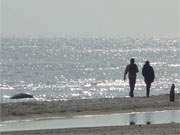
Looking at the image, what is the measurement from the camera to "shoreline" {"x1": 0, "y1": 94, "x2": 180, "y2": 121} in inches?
883

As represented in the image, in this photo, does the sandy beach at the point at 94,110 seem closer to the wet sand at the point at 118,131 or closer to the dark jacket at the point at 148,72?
the wet sand at the point at 118,131

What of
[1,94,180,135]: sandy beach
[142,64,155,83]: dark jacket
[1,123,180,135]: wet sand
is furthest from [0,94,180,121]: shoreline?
[1,123,180,135]: wet sand

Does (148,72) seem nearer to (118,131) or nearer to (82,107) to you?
(82,107)

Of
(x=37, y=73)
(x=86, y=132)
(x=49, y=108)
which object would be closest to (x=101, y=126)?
(x=86, y=132)

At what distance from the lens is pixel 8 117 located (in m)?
21.6

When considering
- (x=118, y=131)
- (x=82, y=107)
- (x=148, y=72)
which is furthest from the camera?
(x=148, y=72)

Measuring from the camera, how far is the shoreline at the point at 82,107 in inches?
883

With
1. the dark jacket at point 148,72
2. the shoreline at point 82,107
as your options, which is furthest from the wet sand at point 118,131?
the dark jacket at point 148,72

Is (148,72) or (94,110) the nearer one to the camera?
(94,110)

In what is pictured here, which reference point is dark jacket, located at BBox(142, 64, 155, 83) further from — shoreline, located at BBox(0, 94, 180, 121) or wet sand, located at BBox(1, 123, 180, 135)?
wet sand, located at BBox(1, 123, 180, 135)

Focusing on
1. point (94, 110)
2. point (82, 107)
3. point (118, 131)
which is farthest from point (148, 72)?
point (118, 131)

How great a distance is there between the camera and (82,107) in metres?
23.6

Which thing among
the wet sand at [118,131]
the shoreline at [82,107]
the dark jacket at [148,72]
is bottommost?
the wet sand at [118,131]

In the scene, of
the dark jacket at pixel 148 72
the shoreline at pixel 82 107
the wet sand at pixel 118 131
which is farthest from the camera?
the dark jacket at pixel 148 72
